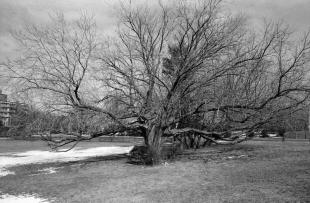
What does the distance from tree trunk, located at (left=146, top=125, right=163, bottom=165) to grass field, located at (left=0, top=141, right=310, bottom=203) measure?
0.52 metres

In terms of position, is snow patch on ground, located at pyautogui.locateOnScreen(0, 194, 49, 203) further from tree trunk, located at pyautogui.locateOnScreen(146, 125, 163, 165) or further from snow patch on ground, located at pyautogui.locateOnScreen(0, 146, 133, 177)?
tree trunk, located at pyautogui.locateOnScreen(146, 125, 163, 165)

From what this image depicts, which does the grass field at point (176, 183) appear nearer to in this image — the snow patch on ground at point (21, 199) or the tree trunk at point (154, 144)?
the snow patch on ground at point (21, 199)

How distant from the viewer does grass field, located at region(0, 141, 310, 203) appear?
763 cm

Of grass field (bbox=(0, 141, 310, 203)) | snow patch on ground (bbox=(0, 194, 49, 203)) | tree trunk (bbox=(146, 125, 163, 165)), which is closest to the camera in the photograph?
grass field (bbox=(0, 141, 310, 203))

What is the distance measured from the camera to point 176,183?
9.50 m

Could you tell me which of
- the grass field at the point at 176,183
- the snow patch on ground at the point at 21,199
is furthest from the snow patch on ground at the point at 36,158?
the snow patch on ground at the point at 21,199

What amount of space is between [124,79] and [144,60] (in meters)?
1.26

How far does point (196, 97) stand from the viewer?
14.4 metres

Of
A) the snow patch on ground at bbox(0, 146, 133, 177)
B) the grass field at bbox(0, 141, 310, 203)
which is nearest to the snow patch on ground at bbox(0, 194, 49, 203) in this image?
the grass field at bbox(0, 141, 310, 203)

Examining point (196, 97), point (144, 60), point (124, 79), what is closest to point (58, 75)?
point (124, 79)

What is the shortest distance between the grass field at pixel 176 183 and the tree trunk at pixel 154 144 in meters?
0.52

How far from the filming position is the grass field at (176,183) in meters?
7.63

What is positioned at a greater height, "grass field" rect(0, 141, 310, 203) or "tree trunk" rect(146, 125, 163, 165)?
"tree trunk" rect(146, 125, 163, 165)

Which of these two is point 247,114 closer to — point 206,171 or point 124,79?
point 206,171
